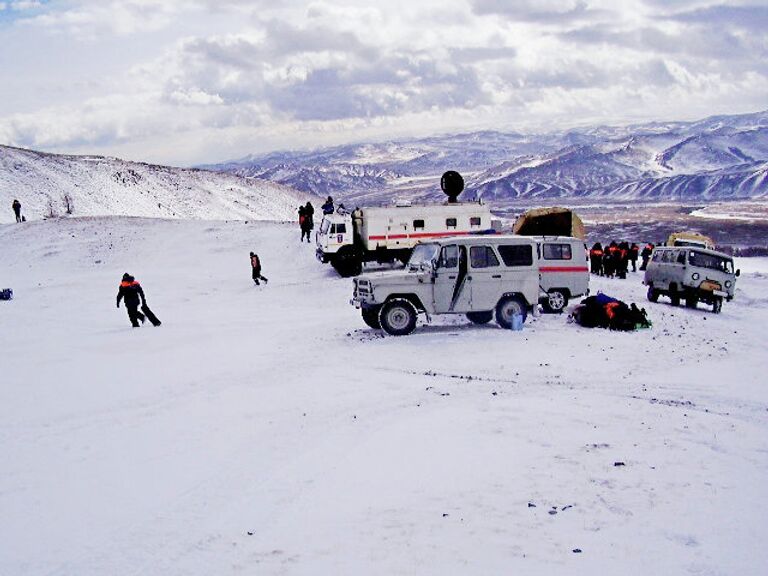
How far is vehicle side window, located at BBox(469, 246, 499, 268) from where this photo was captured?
15328 mm

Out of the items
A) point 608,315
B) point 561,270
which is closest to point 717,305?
point 561,270

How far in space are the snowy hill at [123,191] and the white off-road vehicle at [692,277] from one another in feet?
200

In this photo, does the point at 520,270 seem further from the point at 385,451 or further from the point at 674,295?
the point at 674,295

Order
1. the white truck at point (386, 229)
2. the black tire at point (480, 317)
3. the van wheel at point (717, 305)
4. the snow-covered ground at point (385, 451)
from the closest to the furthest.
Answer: the snow-covered ground at point (385, 451), the black tire at point (480, 317), the van wheel at point (717, 305), the white truck at point (386, 229)

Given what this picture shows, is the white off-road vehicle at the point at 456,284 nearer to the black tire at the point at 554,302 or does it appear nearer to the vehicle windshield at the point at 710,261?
the black tire at the point at 554,302

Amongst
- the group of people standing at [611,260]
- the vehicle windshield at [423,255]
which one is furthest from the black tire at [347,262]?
the vehicle windshield at [423,255]

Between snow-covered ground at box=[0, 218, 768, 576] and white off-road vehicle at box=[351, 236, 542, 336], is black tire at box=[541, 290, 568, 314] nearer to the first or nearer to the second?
snow-covered ground at box=[0, 218, 768, 576]

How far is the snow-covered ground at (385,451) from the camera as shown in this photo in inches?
236

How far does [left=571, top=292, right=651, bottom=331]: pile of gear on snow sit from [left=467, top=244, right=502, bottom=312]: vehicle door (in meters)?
2.49

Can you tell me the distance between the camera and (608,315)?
16.0 meters

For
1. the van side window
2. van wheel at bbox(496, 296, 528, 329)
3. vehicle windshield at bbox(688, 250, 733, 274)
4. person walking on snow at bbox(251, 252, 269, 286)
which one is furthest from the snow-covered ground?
person walking on snow at bbox(251, 252, 269, 286)

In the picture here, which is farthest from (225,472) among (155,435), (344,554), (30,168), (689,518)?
(30,168)

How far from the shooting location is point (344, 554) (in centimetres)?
588

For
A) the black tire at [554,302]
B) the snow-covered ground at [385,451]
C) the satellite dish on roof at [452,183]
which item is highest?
the satellite dish on roof at [452,183]
